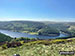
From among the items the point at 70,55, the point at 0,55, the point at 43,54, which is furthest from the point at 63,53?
the point at 0,55

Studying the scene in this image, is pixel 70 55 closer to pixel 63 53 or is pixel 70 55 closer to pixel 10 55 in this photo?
pixel 63 53

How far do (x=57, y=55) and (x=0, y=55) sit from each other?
66.3 ft

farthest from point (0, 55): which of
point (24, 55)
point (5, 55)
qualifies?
point (24, 55)

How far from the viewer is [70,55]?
37625 millimetres

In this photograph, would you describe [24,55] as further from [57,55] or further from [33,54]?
[57,55]

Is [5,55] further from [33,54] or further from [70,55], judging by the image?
[70,55]

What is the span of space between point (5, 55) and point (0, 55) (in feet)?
5.64

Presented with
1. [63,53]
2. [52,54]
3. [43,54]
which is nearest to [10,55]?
[43,54]

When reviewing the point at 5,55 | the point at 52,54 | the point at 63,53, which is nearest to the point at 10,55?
the point at 5,55

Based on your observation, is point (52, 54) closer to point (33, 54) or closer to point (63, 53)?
point (63, 53)

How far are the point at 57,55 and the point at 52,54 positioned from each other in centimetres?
188

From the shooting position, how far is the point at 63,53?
39.0 metres

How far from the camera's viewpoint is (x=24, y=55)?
37500 millimetres

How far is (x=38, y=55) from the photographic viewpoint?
123ft
